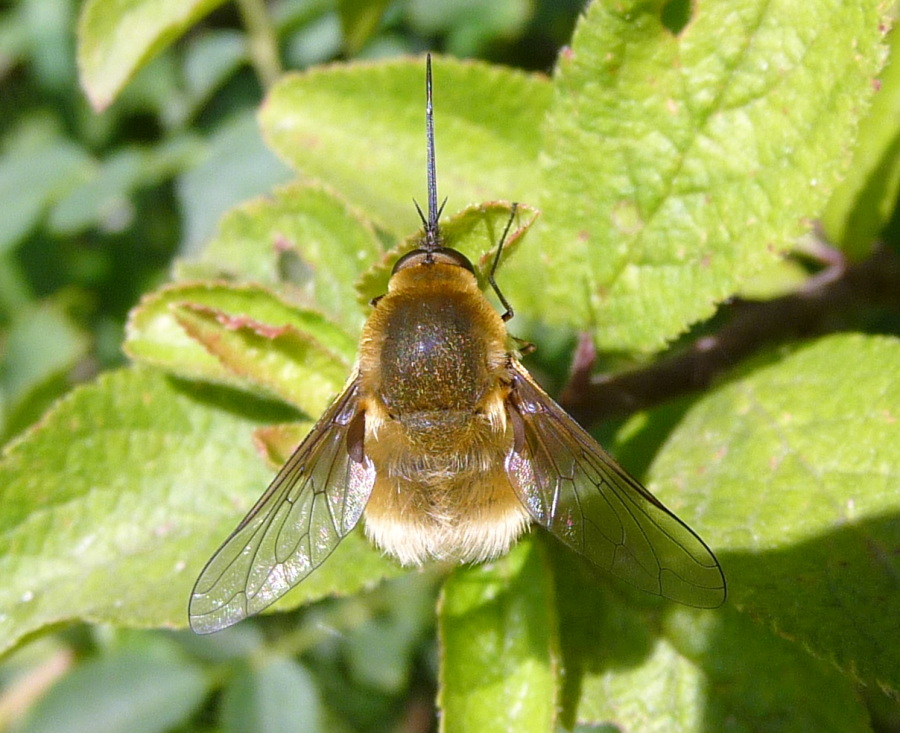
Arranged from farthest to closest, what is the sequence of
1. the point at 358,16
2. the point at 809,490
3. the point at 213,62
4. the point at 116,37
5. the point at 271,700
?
the point at 213,62 < the point at 271,700 < the point at 358,16 < the point at 116,37 < the point at 809,490

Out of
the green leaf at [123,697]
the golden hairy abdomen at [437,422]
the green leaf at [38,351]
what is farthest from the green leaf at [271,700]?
the golden hairy abdomen at [437,422]

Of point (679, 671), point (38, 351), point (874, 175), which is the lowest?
point (38, 351)

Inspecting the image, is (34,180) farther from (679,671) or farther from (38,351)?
(679,671)

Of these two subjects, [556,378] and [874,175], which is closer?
[874,175]

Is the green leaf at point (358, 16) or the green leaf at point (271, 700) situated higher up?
the green leaf at point (358, 16)

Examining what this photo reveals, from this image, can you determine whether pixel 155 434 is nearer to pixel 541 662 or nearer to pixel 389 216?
pixel 389 216

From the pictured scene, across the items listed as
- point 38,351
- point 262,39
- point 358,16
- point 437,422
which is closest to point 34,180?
point 38,351

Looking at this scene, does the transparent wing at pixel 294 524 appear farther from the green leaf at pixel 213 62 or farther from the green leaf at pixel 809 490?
the green leaf at pixel 213 62

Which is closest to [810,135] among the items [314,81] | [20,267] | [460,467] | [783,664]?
[460,467]
